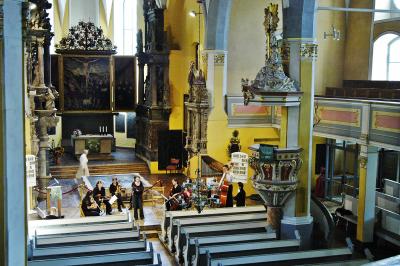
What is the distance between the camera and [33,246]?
11391mm

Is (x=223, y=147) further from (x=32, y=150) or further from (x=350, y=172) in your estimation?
(x=32, y=150)

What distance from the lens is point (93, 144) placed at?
2608 centimetres

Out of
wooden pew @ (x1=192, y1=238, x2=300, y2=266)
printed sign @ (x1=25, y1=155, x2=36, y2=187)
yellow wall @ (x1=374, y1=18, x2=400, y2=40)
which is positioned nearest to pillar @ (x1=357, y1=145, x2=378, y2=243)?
wooden pew @ (x1=192, y1=238, x2=300, y2=266)

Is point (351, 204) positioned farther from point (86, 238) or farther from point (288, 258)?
point (86, 238)

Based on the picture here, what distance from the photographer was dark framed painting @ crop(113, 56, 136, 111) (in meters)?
27.4

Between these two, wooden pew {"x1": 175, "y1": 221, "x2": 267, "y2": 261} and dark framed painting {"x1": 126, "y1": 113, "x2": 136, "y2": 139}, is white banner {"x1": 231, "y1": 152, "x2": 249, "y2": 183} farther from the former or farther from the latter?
dark framed painting {"x1": 126, "y1": 113, "x2": 136, "y2": 139}

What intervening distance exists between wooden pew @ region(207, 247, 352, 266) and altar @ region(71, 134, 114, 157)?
16.0 metres

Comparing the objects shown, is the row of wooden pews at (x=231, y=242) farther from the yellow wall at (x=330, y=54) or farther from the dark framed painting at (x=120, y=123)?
the dark framed painting at (x=120, y=123)

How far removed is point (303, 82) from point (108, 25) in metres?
20.6

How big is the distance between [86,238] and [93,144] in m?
14.4

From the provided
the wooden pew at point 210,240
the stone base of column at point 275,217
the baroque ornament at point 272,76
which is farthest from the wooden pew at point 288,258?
the baroque ornament at point 272,76

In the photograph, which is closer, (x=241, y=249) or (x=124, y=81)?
(x=241, y=249)

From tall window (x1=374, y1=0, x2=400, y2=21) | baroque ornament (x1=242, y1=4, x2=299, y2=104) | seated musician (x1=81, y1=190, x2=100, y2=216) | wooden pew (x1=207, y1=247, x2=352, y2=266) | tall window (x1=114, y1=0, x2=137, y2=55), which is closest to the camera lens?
wooden pew (x1=207, y1=247, x2=352, y2=266)

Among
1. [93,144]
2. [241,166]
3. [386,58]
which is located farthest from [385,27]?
[93,144]
